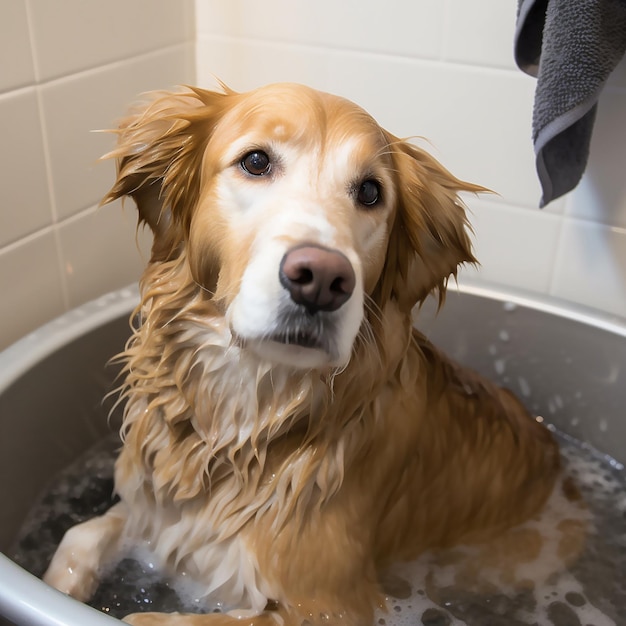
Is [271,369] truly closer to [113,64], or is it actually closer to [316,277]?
[316,277]

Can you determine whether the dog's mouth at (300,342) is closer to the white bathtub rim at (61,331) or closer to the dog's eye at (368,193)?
the dog's eye at (368,193)

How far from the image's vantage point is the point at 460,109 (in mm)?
1402

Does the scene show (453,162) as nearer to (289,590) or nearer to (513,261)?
(513,261)

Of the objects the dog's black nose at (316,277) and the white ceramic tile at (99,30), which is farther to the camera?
the white ceramic tile at (99,30)

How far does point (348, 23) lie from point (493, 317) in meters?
0.59

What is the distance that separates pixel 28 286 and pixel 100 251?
0.17m

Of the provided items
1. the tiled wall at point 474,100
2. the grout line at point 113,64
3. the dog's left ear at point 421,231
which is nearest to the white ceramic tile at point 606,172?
the tiled wall at point 474,100

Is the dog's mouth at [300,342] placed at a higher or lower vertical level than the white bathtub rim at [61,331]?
higher

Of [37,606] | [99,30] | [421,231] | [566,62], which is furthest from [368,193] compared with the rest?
[99,30]

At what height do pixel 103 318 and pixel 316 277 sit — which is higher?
pixel 316 277

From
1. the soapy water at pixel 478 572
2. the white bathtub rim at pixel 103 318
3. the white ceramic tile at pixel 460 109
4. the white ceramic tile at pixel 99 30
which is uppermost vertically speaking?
the white ceramic tile at pixel 99 30

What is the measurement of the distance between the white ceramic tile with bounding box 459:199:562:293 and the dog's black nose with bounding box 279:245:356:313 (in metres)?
0.72

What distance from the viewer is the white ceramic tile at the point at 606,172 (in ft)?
4.28

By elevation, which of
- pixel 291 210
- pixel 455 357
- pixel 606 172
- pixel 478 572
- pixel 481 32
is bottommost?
pixel 478 572
